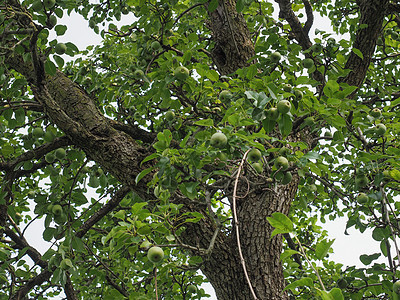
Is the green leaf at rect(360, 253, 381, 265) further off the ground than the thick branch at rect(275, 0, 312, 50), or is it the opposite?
the thick branch at rect(275, 0, 312, 50)

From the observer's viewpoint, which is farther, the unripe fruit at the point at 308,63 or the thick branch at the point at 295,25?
the thick branch at the point at 295,25

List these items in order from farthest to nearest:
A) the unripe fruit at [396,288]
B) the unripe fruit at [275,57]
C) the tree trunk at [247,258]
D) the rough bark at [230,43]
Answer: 1. the rough bark at [230,43]
2. the unripe fruit at [275,57]
3. the tree trunk at [247,258]
4. the unripe fruit at [396,288]

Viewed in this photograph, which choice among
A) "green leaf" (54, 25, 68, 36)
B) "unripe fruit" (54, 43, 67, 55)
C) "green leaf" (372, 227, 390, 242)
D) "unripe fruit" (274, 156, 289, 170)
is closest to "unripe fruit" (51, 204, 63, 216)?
"unripe fruit" (54, 43, 67, 55)

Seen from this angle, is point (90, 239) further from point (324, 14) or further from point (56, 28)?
point (324, 14)

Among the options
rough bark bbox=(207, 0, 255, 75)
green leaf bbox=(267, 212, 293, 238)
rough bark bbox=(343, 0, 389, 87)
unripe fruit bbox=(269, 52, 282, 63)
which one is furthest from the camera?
Result: rough bark bbox=(207, 0, 255, 75)

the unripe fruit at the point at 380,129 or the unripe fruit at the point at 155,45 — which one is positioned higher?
the unripe fruit at the point at 155,45

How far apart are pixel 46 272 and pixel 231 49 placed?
267 centimetres

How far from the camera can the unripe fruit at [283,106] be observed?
6.31 ft

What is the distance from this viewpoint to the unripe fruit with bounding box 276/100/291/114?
1924 millimetres

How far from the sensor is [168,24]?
10.7ft

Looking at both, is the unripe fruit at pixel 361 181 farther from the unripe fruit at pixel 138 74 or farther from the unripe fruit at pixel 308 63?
the unripe fruit at pixel 138 74

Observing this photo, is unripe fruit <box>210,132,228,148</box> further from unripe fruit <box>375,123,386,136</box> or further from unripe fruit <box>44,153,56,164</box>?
unripe fruit <box>44,153,56,164</box>

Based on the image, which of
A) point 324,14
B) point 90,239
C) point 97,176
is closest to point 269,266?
point 97,176

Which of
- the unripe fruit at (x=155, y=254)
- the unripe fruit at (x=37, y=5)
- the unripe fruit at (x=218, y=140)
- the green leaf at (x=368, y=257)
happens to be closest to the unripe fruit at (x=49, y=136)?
the unripe fruit at (x=37, y=5)
